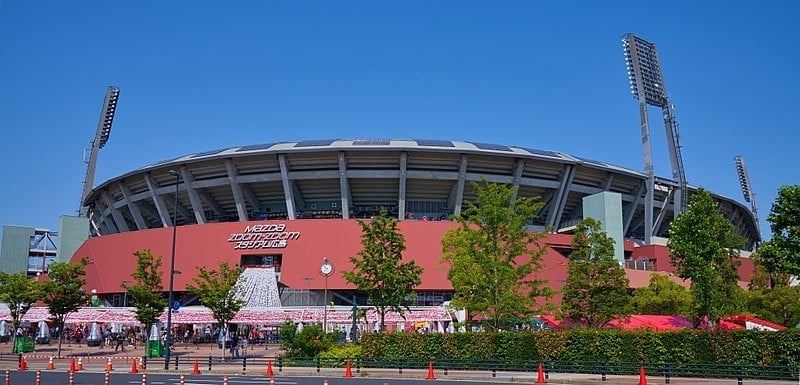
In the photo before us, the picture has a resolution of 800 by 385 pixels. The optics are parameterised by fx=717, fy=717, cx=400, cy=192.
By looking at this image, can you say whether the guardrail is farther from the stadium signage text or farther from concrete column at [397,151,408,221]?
concrete column at [397,151,408,221]

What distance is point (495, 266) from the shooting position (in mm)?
33719

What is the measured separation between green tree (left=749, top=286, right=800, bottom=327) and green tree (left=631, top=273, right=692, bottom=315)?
4364 millimetres

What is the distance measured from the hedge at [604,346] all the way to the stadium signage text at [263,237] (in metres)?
26.2

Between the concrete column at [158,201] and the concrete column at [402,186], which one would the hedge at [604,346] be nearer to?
the concrete column at [402,186]

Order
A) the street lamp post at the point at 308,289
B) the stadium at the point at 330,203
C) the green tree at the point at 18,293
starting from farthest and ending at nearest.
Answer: the stadium at the point at 330,203
the street lamp post at the point at 308,289
the green tree at the point at 18,293

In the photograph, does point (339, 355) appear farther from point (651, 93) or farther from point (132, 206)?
point (651, 93)

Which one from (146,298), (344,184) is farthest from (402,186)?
(146,298)

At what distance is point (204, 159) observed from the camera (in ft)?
202

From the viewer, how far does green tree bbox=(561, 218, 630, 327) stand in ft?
122

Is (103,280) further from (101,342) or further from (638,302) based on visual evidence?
(638,302)

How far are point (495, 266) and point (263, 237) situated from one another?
28.5 meters

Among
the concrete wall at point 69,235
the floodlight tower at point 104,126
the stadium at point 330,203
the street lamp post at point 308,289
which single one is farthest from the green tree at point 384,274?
the floodlight tower at point 104,126

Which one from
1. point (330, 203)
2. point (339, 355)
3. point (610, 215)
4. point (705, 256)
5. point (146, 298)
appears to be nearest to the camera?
point (339, 355)

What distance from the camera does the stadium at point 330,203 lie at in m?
55.8
